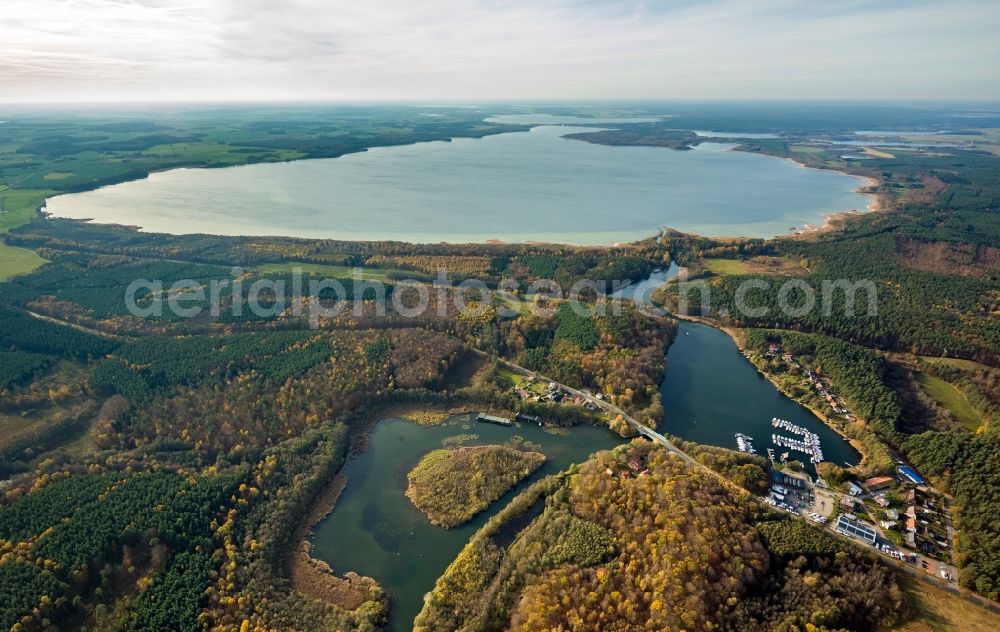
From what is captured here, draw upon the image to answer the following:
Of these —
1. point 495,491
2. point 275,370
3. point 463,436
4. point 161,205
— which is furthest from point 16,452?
point 161,205

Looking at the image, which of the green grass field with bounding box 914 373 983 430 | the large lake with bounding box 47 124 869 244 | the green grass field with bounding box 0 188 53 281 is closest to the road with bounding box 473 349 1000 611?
the green grass field with bounding box 914 373 983 430

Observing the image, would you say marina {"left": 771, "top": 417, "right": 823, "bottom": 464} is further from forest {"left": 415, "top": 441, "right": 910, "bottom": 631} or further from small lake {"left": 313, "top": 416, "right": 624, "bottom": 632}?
small lake {"left": 313, "top": 416, "right": 624, "bottom": 632}

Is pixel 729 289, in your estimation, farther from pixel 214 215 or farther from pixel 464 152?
pixel 464 152

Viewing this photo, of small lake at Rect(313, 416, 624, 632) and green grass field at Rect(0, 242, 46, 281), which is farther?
green grass field at Rect(0, 242, 46, 281)

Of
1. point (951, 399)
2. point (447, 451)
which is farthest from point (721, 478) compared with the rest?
point (951, 399)

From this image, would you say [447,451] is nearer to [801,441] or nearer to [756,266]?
[801,441]
